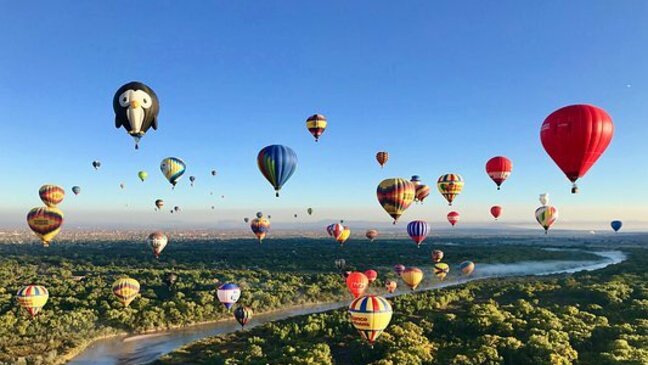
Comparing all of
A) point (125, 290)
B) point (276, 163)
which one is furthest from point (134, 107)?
point (125, 290)

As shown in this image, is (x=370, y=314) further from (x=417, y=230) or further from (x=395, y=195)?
(x=417, y=230)

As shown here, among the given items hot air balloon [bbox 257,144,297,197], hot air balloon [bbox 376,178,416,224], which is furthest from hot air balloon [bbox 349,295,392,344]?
hot air balloon [bbox 257,144,297,197]

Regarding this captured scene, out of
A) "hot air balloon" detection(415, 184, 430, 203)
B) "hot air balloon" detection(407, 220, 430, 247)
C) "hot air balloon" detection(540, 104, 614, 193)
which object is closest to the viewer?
"hot air balloon" detection(540, 104, 614, 193)

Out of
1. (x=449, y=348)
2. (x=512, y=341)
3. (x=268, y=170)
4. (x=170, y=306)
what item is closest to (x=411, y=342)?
(x=449, y=348)

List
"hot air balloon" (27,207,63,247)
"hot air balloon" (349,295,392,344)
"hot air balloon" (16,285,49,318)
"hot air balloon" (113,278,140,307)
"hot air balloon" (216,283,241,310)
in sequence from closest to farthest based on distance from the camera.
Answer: "hot air balloon" (349,295,392,344)
"hot air balloon" (27,207,63,247)
"hot air balloon" (16,285,49,318)
"hot air balloon" (216,283,241,310)
"hot air balloon" (113,278,140,307)

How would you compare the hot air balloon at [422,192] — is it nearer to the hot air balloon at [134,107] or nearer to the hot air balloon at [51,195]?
the hot air balloon at [134,107]

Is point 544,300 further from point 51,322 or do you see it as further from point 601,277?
point 51,322

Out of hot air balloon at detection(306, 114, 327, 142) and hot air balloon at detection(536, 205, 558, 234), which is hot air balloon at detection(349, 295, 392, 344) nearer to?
hot air balloon at detection(306, 114, 327, 142)

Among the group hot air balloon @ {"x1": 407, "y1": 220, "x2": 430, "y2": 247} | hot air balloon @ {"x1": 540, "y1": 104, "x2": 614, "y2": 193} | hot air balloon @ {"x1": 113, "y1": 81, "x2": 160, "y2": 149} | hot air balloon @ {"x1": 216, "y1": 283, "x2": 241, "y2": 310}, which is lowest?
hot air balloon @ {"x1": 216, "y1": 283, "x2": 241, "y2": 310}
